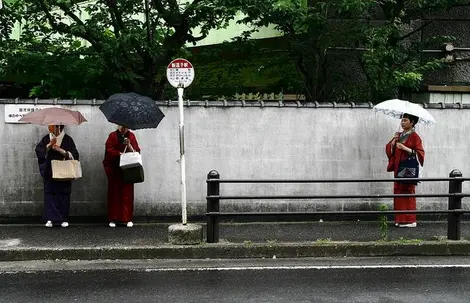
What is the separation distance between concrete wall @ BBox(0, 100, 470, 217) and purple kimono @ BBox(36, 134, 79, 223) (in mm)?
437

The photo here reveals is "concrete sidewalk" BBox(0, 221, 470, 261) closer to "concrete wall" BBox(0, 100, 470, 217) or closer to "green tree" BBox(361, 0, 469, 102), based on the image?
"concrete wall" BBox(0, 100, 470, 217)

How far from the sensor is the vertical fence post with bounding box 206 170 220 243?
24.6 feet

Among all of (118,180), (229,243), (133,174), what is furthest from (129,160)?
(229,243)

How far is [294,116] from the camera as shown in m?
9.46

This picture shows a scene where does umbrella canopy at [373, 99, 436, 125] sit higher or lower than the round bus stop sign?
lower

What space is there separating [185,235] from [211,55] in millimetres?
6253

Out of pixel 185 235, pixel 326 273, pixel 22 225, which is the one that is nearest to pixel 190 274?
pixel 185 235

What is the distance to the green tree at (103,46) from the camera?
10625 mm

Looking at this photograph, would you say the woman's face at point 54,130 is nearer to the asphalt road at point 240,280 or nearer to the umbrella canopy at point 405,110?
→ the asphalt road at point 240,280

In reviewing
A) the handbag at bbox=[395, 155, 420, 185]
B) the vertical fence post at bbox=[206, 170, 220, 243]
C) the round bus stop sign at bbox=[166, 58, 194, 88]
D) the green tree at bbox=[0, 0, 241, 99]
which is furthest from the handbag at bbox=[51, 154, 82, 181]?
the handbag at bbox=[395, 155, 420, 185]

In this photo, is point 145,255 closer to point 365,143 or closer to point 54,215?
point 54,215

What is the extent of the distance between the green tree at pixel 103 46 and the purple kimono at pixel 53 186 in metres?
2.51

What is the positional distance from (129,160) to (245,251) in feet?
7.83

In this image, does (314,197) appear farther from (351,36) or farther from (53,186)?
(351,36)
